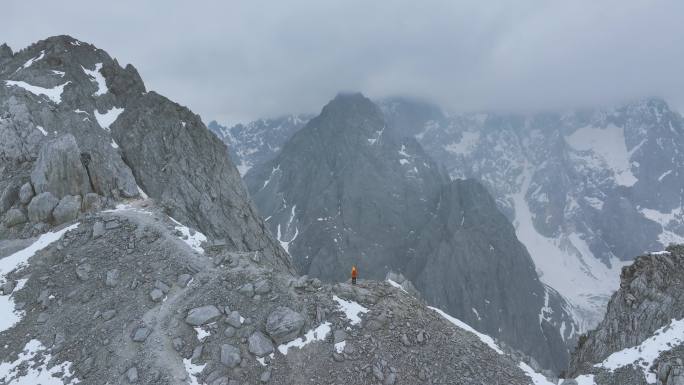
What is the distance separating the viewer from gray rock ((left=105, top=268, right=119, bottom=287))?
67.5 ft

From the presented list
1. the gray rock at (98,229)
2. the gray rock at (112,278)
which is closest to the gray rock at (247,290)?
the gray rock at (112,278)

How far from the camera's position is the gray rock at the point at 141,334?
57.0 feet

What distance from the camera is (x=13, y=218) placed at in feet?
91.0

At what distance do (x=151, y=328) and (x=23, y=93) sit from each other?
5115 centimetres

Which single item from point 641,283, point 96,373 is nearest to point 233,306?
point 96,373

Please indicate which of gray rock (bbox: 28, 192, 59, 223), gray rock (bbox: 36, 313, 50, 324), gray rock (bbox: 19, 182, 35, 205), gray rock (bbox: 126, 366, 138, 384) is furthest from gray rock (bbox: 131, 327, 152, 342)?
gray rock (bbox: 19, 182, 35, 205)

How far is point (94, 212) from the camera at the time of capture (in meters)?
26.6

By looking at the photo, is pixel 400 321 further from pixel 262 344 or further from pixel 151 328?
pixel 151 328

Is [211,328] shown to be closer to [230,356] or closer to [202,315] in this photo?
[202,315]

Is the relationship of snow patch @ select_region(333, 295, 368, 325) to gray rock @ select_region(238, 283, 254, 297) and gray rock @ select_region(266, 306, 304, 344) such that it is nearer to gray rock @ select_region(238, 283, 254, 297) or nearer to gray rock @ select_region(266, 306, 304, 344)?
gray rock @ select_region(266, 306, 304, 344)

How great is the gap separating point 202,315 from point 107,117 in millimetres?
60382

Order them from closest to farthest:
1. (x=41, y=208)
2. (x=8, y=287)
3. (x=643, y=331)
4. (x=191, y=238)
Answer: (x=8, y=287) → (x=643, y=331) → (x=191, y=238) → (x=41, y=208)

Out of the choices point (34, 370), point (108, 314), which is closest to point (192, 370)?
point (108, 314)

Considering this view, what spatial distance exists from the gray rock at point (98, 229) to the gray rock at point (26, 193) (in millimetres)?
10532
